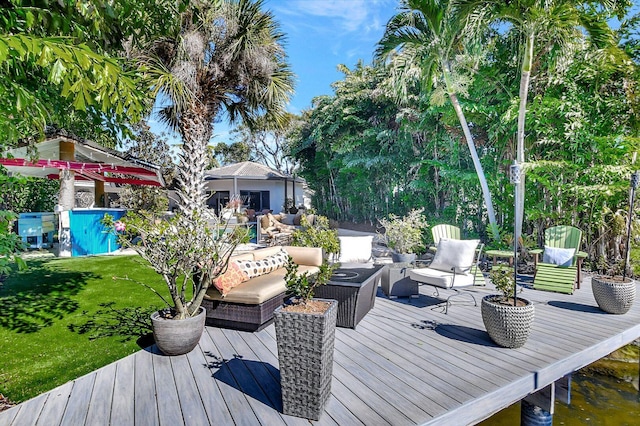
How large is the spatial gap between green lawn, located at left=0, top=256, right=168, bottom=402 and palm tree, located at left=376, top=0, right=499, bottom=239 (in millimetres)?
6866

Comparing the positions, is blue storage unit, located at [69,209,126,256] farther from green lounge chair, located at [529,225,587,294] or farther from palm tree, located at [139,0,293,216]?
green lounge chair, located at [529,225,587,294]

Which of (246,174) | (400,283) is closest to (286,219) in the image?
(246,174)

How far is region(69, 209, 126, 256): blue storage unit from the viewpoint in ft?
29.6

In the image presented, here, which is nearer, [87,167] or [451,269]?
[451,269]

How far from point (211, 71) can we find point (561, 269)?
7926mm

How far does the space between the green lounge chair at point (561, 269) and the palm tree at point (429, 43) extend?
1.42m

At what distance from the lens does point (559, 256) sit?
5.96 metres

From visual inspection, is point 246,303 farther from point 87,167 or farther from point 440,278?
point 87,167

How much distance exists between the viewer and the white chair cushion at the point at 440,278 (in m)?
4.49

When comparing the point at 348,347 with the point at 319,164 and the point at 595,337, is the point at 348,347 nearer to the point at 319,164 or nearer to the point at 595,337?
the point at 595,337

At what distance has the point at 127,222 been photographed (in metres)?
3.24

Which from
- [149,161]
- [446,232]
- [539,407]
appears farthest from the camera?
[149,161]

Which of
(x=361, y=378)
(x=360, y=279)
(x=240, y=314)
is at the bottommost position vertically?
(x=361, y=378)

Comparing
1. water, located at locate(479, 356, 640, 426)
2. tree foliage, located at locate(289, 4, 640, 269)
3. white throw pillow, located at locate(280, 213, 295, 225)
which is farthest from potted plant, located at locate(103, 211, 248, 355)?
white throw pillow, located at locate(280, 213, 295, 225)
